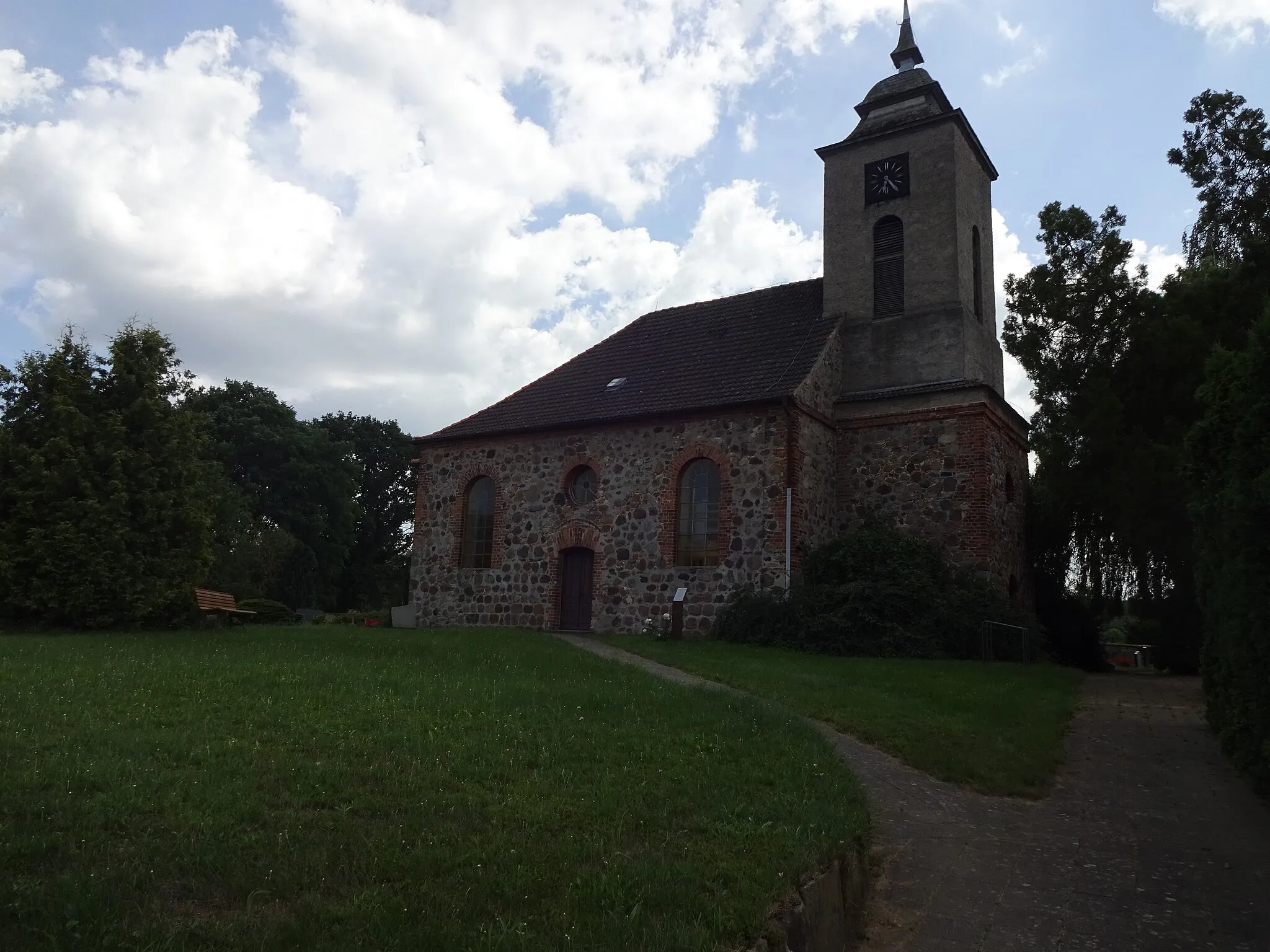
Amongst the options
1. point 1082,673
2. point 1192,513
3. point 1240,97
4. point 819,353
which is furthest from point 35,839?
point 1240,97

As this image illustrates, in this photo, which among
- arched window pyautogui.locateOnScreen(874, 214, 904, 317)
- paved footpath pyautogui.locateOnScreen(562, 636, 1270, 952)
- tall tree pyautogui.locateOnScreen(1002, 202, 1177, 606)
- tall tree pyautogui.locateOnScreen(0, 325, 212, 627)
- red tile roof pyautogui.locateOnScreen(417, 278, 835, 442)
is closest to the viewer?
paved footpath pyautogui.locateOnScreen(562, 636, 1270, 952)

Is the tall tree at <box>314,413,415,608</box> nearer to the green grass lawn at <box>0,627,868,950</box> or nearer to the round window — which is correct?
the round window

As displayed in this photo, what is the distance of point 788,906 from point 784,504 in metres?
13.0

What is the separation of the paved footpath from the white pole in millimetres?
7834

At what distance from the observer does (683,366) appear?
20031mm

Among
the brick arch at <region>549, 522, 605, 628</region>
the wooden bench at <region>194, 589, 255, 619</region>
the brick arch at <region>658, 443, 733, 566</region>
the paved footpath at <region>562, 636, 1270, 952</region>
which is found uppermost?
the brick arch at <region>658, 443, 733, 566</region>

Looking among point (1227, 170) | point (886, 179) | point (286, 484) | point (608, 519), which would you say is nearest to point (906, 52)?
point (886, 179)

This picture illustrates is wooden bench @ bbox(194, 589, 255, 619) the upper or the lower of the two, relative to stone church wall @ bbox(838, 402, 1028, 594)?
lower

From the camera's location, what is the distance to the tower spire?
21.6 meters

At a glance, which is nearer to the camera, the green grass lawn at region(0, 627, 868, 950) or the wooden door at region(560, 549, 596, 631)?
the green grass lawn at region(0, 627, 868, 950)

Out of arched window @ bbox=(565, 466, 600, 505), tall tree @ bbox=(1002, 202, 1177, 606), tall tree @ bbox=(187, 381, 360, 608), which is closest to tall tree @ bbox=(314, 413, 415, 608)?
tall tree @ bbox=(187, 381, 360, 608)

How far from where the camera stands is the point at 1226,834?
6.19 m

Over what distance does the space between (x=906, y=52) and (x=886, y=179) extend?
4.38m

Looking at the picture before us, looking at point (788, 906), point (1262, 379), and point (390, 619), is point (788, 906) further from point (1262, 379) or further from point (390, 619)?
point (390, 619)
